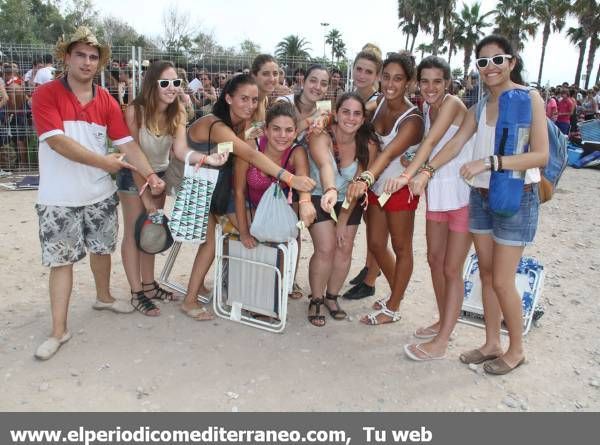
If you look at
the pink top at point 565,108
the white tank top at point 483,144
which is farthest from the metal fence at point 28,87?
the pink top at point 565,108

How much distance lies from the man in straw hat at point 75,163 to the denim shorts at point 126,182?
160 mm

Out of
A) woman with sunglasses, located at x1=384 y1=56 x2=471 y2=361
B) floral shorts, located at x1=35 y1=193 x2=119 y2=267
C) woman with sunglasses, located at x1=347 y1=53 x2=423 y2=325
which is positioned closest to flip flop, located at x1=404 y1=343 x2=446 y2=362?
woman with sunglasses, located at x1=384 y1=56 x2=471 y2=361

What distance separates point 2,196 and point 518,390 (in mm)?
7440

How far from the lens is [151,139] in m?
3.69

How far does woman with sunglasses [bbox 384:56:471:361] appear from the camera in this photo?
329 centimetres

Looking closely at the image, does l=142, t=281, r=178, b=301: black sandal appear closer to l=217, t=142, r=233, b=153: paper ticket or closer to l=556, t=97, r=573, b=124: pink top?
l=217, t=142, r=233, b=153: paper ticket

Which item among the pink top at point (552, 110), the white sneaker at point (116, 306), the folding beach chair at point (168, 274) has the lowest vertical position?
the white sneaker at point (116, 306)

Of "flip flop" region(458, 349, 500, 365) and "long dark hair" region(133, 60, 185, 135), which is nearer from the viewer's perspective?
"flip flop" region(458, 349, 500, 365)

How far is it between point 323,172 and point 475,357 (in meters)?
1.65

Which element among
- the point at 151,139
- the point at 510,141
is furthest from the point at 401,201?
the point at 151,139

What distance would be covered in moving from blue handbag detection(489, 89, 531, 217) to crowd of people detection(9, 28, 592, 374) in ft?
0.16

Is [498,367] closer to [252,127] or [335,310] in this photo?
[335,310]

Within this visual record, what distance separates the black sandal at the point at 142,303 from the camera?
3.96m

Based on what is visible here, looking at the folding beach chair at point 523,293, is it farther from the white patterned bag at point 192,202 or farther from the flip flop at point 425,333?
the white patterned bag at point 192,202
